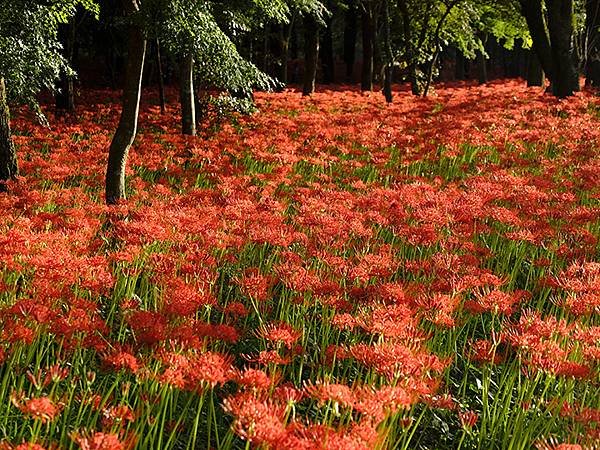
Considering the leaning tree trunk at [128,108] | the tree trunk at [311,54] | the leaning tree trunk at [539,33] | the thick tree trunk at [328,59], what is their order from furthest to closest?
1. the thick tree trunk at [328,59]
2. the tree trunk at [311,54]
3. the leaning tree trunk at [539,33]
4. the leaning tree trunk at [128,108]

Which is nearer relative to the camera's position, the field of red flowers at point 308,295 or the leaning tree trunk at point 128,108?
the field of red flowers at point 308,295

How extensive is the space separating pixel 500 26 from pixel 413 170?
2057cm

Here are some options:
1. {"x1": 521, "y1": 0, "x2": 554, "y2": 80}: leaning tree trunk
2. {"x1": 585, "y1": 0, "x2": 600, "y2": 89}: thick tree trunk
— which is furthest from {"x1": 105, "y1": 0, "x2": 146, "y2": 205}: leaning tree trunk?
{"x1": 585, "y1": 0, "x2": 600, "y2": 89}: thick tree trunk

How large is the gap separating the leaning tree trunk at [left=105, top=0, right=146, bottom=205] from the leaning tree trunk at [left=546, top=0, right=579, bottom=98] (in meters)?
13.7

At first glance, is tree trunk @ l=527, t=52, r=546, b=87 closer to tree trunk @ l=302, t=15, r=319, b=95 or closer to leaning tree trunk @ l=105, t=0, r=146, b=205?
tree trunk @ l=302, t=15, r=319, b=95

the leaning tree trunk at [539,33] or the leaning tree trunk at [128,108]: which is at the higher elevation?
the leaning tree trunk at [539,33]

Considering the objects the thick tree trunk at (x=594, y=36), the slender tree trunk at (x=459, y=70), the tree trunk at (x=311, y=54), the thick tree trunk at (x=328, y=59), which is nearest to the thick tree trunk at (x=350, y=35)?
the thick tree trunk at (x=328, y=59)

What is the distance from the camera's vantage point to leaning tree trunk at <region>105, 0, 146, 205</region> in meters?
7.69

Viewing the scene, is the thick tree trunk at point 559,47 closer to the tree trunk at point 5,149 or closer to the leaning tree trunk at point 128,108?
the leaning tree trunk at point 128,108

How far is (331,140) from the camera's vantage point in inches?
538

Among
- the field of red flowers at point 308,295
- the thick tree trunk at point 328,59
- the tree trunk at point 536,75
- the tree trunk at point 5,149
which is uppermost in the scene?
the thick tree trunk at point 328,59

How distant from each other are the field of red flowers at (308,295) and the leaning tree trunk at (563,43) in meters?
4.36

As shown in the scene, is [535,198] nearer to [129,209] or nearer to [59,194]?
[129,209]

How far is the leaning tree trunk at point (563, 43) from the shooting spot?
17.5 m
